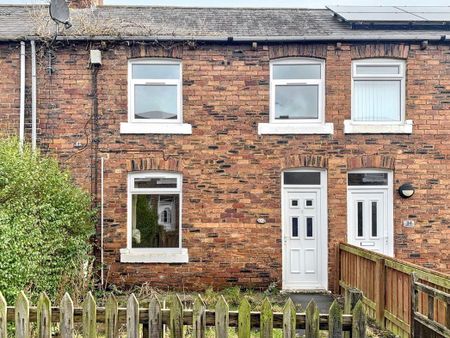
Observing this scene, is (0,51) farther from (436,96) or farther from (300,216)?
(436,96)

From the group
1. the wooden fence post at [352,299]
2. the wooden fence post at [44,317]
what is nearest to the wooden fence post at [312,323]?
the wooden fence post at [352,299]

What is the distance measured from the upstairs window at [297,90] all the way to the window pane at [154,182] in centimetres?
291

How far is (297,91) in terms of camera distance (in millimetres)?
10961

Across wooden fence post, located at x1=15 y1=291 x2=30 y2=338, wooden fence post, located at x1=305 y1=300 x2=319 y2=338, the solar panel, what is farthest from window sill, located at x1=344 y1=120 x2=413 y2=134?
wooden fence post, located at x1=15 y1=291 x2=30 y2=338

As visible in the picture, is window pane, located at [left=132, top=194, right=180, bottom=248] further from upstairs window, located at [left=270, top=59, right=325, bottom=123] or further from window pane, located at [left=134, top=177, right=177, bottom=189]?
upstairs window, located at [left=270, top=59, right=325, bottom=123]

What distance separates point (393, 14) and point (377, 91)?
2.64 metres

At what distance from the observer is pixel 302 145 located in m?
10.7

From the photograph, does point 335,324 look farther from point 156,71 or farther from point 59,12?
point 59,12

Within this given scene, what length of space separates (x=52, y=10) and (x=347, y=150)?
763 cm

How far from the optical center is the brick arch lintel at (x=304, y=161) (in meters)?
10.6

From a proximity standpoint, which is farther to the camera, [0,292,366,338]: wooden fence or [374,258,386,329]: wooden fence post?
[374,258,386,329]: wooden fence post

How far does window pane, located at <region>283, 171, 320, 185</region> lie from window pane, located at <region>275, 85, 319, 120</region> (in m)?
1.36

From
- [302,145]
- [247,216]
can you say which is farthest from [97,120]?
[302,145]

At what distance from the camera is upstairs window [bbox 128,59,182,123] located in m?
10.9
